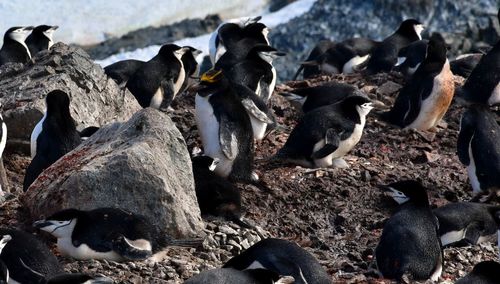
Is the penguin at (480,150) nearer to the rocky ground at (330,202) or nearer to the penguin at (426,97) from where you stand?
the rocky ground at (330,202)

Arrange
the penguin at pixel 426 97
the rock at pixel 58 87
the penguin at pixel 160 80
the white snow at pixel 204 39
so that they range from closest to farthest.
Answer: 1. the rock at pixel 58 87
2. the penguin at pixel 426 97
3. the penguin at pixel 160 80
4. the white snow at pixel 204 39

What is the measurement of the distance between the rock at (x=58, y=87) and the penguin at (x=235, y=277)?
391 cm

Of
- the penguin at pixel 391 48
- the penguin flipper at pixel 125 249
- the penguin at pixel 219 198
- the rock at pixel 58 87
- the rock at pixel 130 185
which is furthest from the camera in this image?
the penguin at pixel 391 48

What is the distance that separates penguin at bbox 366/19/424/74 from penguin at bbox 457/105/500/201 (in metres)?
3.45

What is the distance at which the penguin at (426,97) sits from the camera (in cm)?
1079

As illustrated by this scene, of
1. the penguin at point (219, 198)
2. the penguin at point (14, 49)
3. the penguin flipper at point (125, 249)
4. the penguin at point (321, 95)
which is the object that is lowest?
the penguin at point (14, 49)

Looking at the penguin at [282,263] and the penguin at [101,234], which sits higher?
the penguin at [101,234]

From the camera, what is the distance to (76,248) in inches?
273

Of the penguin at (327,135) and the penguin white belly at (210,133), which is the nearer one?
the penguin white belly at (210,133)

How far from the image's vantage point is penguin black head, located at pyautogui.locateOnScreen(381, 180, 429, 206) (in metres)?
7.81

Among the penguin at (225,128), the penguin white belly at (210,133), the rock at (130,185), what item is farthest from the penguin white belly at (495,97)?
the rock at (130,185)

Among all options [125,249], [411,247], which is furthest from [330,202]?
[125,249]

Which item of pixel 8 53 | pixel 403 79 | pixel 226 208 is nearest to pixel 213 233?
pixel 226 208

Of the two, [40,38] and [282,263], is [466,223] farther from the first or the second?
[40,38]
